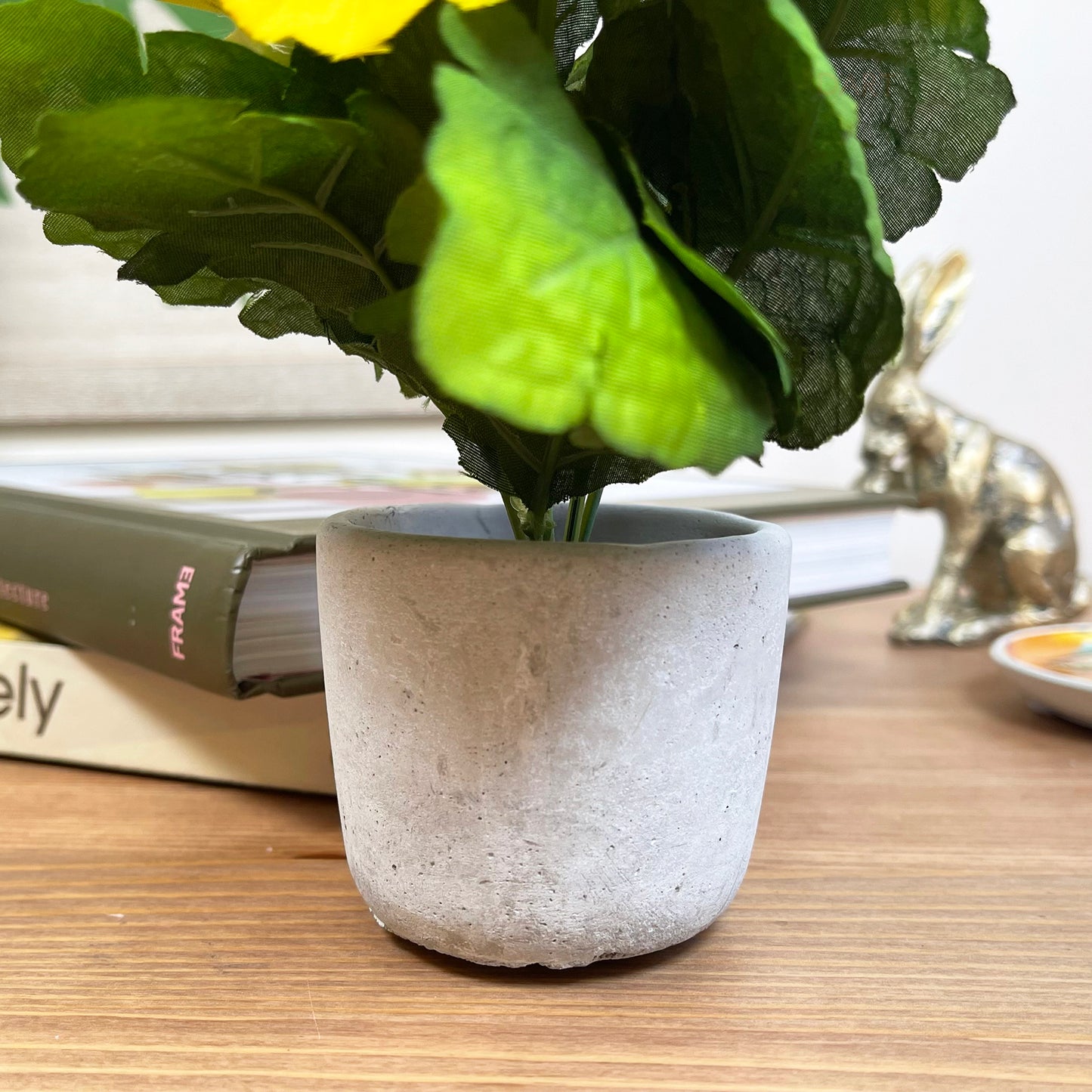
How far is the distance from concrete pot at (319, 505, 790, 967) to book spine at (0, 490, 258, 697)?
10 cm

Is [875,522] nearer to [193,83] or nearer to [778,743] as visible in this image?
[778,743]

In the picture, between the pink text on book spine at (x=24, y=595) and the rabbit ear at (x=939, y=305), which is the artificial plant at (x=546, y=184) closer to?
the pink text on book spine at (x=24, y=595)

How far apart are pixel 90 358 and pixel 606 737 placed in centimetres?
86

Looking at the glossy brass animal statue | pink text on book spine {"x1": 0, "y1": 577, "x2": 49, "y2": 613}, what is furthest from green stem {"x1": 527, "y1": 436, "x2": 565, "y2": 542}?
the glossy brass animal statue

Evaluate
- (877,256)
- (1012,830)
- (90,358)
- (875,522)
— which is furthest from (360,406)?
(877,256)

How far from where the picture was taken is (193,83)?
0.20 m

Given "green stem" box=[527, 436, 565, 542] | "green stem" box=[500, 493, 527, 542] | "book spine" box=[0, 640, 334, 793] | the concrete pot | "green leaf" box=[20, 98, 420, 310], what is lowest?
"book spine" box=[0, 640, 334, 793]

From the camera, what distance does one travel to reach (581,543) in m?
0.23

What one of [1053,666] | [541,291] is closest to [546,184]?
[541,291]

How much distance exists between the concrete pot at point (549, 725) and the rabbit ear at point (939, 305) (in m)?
0.49

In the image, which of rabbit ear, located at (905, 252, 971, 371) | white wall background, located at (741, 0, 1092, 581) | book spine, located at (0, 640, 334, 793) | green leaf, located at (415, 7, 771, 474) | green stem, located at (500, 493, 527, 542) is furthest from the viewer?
white wall background, located at (741, 0, 1092, 581)

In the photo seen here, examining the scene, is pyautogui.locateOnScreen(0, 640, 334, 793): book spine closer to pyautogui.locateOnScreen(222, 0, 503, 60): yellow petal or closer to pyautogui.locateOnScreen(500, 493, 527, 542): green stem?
pyautogui.locateOnScreen(500, 493, 527, 542): green stem

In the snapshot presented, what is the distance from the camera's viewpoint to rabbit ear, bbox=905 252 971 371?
68 centimetres

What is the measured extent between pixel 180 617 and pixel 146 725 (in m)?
0.08
